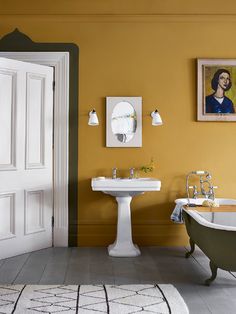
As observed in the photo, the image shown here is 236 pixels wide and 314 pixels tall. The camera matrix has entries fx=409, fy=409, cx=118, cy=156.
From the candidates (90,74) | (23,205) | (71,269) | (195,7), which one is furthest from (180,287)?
(195,7)

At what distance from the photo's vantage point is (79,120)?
4.98 m

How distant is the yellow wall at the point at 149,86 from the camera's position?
4.98 metres

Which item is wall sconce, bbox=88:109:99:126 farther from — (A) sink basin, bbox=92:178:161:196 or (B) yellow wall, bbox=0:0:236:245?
(A) sink basin, bbox=92:178:161:196

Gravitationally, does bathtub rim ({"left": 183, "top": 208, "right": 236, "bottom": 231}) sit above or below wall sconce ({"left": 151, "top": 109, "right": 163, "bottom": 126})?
below

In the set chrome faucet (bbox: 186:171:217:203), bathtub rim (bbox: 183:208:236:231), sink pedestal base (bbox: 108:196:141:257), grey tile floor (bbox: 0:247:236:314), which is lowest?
grey tile floor (bbox: 0:247:236:314)

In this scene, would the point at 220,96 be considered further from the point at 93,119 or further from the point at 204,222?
the point at 204,222

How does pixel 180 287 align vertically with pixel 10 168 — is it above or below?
below

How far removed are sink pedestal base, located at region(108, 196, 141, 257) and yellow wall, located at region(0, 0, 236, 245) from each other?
0.37 m

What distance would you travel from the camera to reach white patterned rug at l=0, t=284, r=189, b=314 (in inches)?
113

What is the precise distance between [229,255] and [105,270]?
1.25 meters

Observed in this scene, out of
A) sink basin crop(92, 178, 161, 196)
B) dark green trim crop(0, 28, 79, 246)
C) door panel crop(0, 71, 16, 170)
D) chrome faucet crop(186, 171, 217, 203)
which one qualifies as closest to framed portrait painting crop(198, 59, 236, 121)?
chrome faucet crop(186, 171, 217, 203)

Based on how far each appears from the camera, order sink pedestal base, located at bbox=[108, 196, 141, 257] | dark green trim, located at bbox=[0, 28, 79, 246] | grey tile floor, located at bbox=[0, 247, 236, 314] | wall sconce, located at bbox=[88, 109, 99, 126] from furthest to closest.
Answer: dark green trim, located at bbox=[0, 28, 79, 246], wall sconce, located at bbox=[88, 109, 99, 126], sink pedestal base, located at bbox=[108, 196, 141, 257], grey tile floor, located at bbox=[0, 247, 236, 314]

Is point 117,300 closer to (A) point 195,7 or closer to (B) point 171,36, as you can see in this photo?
(B) point 171,36

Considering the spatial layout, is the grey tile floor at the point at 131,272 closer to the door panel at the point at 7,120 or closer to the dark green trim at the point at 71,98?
the dark green trim at the point at 71,98
